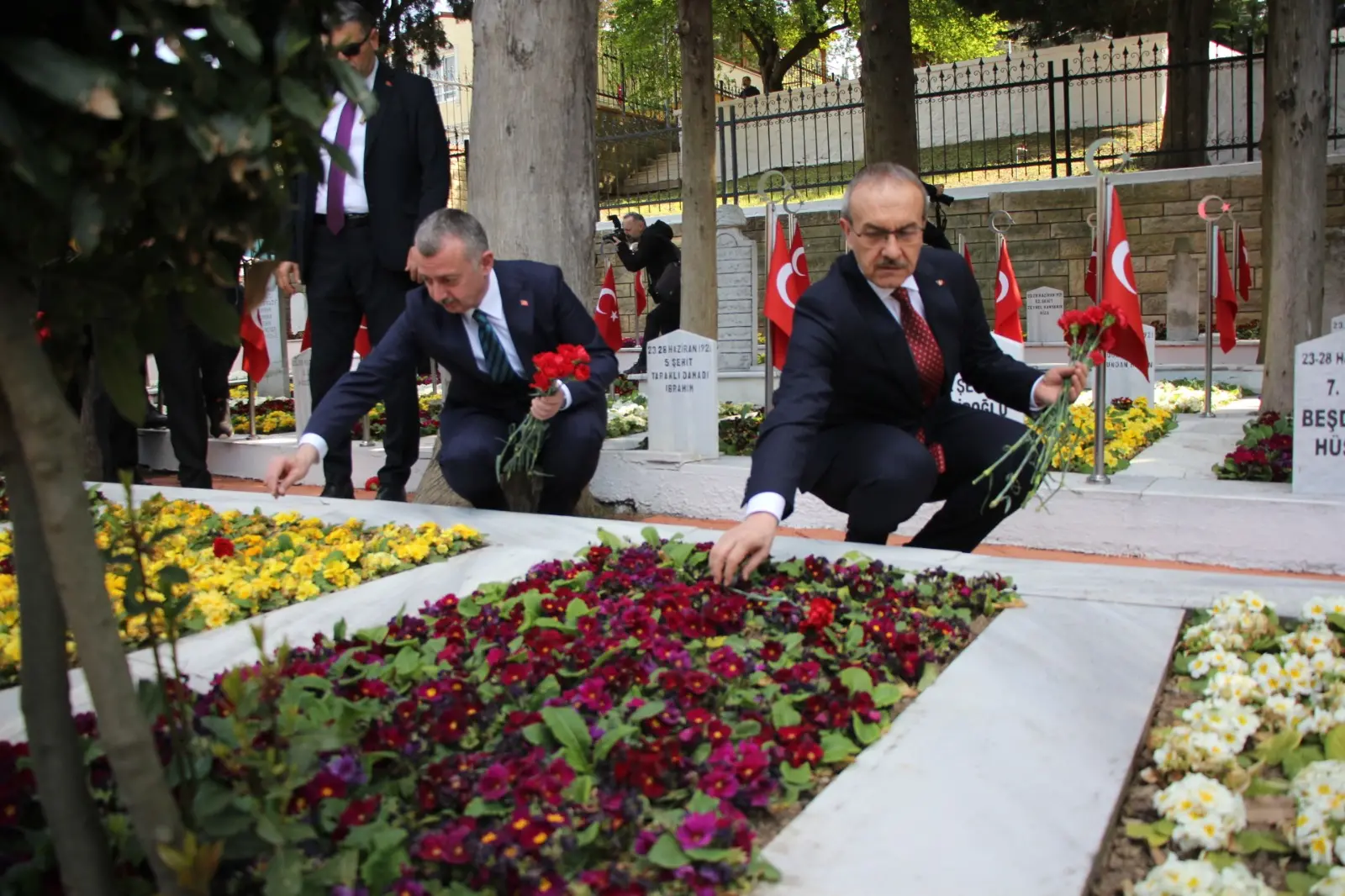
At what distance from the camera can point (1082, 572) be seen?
11.1ft

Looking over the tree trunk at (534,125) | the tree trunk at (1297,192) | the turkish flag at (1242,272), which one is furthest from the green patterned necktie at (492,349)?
the turkish flag at (1242,272)

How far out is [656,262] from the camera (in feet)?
42.3

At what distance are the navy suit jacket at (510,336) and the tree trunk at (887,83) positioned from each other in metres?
5.77

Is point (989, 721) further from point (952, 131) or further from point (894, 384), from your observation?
point (952, 131)

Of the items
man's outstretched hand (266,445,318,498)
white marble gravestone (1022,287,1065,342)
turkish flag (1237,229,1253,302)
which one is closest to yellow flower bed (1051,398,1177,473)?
man's outstretched hand (266,445,318,498)

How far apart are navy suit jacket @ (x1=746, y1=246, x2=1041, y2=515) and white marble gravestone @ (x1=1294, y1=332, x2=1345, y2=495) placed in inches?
73.1

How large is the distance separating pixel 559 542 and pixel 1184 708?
2073 millimetres

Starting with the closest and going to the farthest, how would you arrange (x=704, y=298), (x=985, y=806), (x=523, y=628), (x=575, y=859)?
1. (x=575, y=859)
2. (x=985, y=806)
3. (x=523, y=628)
4. (x=704, y=298)

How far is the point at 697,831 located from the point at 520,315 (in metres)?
3.19

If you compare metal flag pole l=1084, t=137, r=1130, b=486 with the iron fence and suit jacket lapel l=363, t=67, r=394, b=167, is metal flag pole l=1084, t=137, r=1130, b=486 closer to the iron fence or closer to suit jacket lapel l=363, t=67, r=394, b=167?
suit jacket lapel l=363, t=67, r=394, b=167

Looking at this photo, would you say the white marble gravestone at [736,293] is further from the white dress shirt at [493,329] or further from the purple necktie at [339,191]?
the white dress shirt at [493,329]

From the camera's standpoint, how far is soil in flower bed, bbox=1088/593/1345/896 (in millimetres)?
1878

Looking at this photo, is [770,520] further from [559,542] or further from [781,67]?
[781,67]

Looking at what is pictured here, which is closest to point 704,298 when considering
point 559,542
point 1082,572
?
point 559,542
